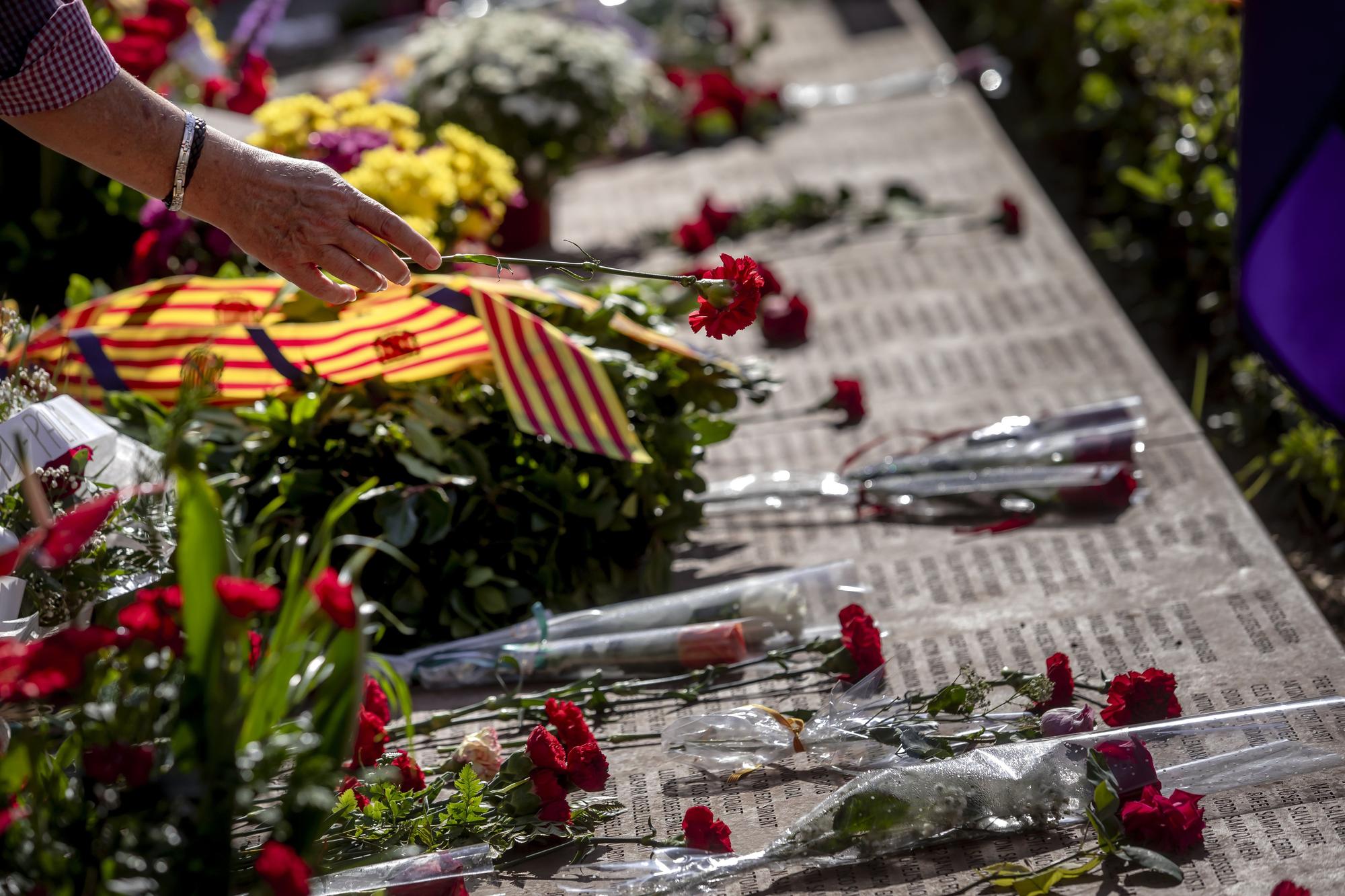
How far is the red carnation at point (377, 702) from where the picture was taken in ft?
7.18

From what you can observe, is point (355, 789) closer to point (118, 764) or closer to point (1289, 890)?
point (118, 764)

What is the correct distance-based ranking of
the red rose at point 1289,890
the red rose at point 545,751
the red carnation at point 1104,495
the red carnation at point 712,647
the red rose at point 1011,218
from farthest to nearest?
the red rose at point 1011,218
the red carnation at point 1104,495
the red carnation at point 712,647
the red rose at point 545,751
the red rose at point 1289,890

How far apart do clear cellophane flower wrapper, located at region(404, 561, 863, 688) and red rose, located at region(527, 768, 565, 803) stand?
1.60 feet

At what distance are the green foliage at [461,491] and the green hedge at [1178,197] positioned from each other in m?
1.56

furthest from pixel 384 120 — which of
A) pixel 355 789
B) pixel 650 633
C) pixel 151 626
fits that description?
pixel 151 626

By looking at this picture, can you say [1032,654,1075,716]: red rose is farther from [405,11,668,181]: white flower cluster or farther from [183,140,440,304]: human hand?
[405,11,668,181]: white flower cluster

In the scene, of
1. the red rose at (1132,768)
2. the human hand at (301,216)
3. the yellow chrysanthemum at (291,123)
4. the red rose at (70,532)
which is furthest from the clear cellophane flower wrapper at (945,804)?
the yellow chrysanthemum at (291,123)

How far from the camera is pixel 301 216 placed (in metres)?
1.98

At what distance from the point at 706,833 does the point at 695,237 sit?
8.84 feet

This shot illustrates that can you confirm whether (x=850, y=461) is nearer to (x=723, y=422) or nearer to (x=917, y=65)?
(x=723, y=422)

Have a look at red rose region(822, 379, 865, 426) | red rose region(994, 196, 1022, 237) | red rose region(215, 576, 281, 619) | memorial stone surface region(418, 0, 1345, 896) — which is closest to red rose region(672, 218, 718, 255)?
memorial stone surface region(418, 0, 1345, 896)

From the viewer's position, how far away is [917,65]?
5867 mm

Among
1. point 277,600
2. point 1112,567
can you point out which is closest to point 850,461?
point 1112,567

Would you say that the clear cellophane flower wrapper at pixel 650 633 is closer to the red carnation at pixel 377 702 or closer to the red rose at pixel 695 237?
the red carnation at pixel 377 702
